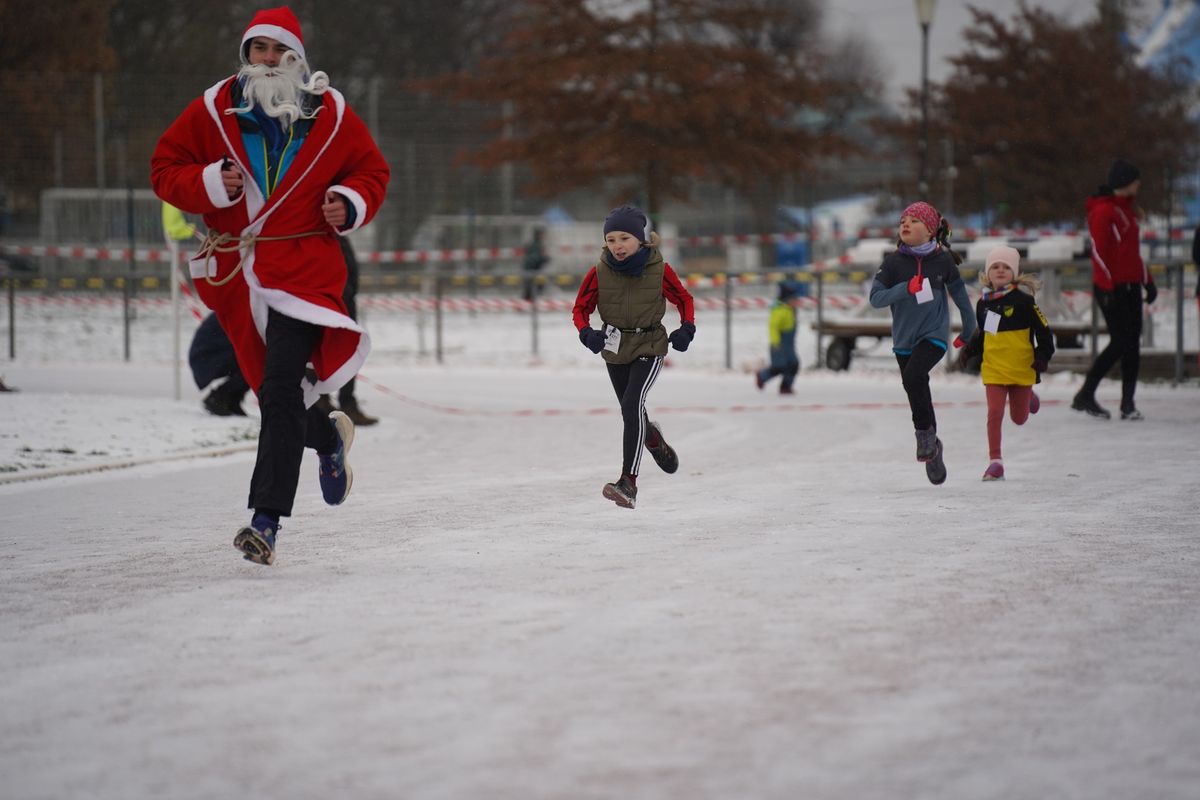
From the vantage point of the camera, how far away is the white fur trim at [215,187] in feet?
21.0

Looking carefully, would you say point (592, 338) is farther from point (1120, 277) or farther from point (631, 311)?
point (1120, 277)

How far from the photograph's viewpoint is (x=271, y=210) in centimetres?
659

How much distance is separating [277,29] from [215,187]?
2.28 feet

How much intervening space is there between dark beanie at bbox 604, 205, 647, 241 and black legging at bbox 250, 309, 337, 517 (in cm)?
213

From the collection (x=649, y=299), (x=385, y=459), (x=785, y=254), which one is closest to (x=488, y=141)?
(x=785, y=254)

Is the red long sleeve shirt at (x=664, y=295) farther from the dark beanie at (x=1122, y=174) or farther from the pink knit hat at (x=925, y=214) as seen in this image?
the dark beanie at (x=1122, y=174)

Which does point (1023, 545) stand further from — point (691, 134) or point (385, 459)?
point (691, 134)

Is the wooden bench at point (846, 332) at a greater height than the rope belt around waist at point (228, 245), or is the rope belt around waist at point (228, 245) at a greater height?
the rope belt around waist at point (228, 245)

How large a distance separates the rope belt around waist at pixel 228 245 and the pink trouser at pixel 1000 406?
4332mm

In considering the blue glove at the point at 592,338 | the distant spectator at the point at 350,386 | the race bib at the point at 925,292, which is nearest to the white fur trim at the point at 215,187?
the blue glove at the point at 592,338

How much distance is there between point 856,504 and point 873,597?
260cm

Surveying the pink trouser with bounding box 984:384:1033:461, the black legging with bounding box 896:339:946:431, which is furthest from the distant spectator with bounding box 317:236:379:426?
the pink trouser with bounding box 984:384:1033:461

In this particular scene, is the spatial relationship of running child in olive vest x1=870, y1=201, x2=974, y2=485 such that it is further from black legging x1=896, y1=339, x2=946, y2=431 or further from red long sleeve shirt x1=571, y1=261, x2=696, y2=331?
red long sleeve shirt x1=571, y1=261, x2=696, y2=331

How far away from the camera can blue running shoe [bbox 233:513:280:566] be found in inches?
251
